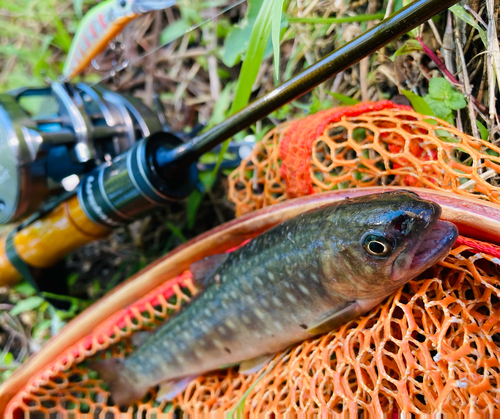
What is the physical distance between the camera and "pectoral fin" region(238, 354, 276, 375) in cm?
151

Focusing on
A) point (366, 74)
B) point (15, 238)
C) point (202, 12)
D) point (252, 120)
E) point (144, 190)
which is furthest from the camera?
point (202, 12)

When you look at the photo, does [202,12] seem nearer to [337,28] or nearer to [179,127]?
[179,127]

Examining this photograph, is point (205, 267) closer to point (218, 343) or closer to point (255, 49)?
point (218, 343)

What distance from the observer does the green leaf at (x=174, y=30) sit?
2.47 m

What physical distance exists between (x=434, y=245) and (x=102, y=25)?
1.63 m

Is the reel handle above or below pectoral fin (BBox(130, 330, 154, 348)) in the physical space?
above

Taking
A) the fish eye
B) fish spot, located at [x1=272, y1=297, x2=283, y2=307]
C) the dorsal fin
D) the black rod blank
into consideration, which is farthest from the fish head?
the dorsal fin

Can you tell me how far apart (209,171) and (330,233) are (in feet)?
3.54

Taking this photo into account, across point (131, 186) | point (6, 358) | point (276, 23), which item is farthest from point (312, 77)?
point (6, 358)

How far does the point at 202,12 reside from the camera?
2.43 m

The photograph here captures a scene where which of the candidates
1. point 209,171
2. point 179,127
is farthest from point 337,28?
point 179,127

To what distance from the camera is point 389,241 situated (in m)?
1.04

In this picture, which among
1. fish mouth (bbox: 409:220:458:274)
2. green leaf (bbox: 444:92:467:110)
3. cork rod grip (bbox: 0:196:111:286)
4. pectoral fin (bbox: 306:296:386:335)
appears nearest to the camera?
fish mouth (bbox: 409:220:458:274)

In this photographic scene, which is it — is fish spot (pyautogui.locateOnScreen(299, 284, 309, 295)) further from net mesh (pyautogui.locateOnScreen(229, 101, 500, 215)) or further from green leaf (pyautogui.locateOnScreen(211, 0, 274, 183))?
green leaf (pyautogui.locateOnScreen(211, 0, 274, 183))
